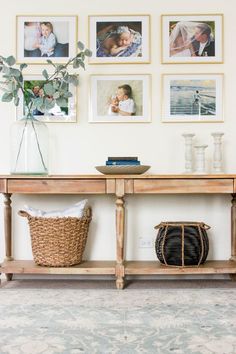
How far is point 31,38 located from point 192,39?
1.17m

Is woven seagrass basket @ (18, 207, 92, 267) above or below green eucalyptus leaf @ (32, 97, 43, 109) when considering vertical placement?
below

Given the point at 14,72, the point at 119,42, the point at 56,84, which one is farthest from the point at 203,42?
the point at 14,72

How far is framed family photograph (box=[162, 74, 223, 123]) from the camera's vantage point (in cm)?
320

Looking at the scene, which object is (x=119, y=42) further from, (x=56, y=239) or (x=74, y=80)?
(x=56, y=239)

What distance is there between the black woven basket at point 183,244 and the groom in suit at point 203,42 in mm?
1266

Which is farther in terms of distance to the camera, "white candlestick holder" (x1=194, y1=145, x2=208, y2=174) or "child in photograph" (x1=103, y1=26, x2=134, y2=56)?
"child in photograph" (x1=103, y1=26, x2=134, y2=56)

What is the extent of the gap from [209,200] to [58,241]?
1147mm

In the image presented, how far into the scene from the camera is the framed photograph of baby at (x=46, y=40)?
3.23 meters

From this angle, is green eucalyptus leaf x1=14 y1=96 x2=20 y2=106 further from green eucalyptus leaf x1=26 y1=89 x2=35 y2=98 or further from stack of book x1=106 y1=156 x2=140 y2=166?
stack of book x1=106 y1=156 x2=140 y2=166

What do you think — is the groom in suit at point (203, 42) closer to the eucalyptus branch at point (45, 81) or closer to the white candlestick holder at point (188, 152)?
the white candlestick holder at point (188, 152)

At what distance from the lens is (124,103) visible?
3.22 meters

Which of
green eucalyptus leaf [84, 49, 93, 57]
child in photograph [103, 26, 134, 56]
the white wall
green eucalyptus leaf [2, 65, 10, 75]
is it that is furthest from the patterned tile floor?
child in photograph [103, 26, 134, 56]

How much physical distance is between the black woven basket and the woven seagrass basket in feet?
1.85

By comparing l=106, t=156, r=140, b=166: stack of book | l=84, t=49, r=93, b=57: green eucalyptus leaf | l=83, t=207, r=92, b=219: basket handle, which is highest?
l=84, t=49, r=93, b=57: green eucalyptus leaf
